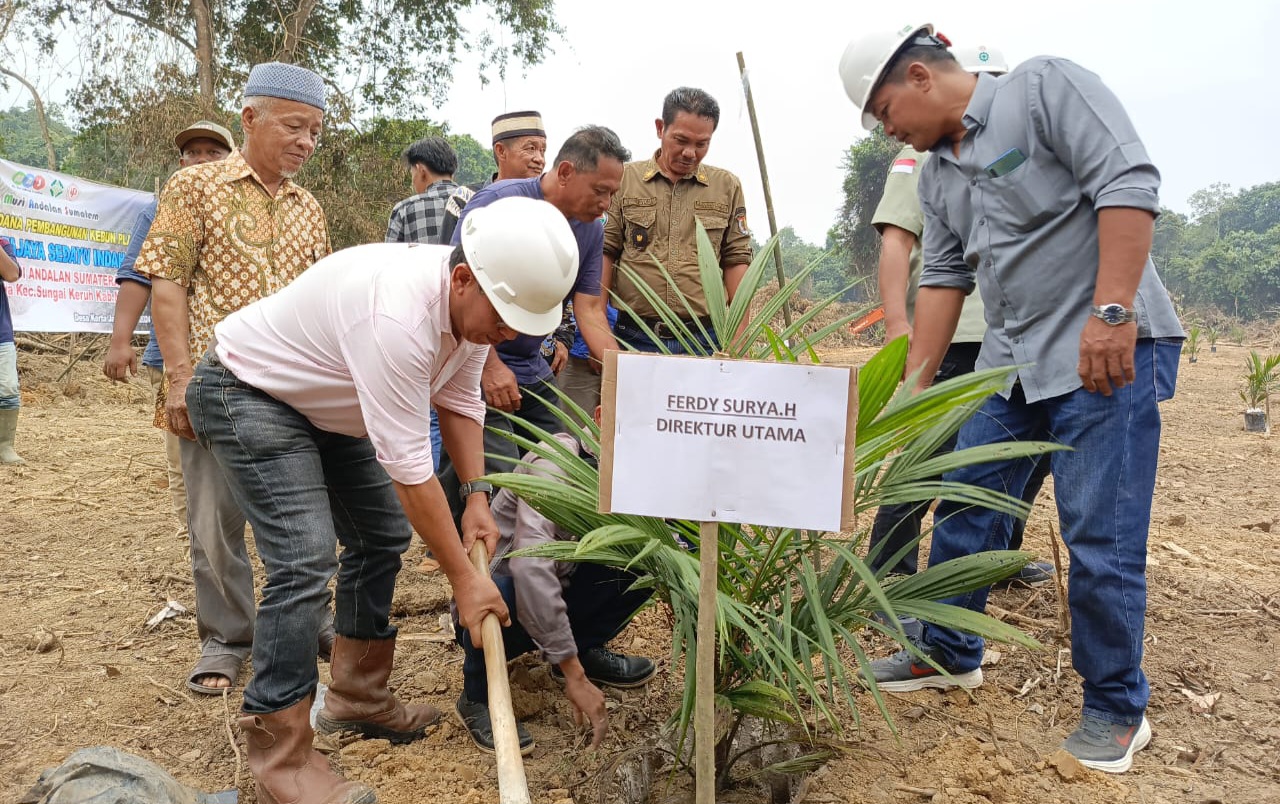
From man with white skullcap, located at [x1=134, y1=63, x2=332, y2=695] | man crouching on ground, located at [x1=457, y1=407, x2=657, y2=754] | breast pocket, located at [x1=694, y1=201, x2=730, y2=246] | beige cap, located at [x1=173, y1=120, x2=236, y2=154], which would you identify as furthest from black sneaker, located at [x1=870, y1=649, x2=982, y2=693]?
beige cap, located at [x1=173, y1=120, x2=236, y2=154]

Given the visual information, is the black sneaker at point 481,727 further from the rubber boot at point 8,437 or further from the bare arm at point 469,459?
the rubber boot at point 8,437

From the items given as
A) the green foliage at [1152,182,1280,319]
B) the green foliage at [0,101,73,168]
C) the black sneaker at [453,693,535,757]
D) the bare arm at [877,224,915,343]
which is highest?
the green foliage at [0,101,73,168]

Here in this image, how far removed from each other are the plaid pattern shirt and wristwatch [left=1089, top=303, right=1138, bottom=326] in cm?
280

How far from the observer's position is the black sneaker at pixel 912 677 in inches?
106

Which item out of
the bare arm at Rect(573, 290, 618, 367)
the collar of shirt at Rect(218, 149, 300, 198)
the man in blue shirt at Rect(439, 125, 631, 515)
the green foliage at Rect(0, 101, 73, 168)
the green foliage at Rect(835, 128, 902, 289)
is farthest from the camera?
the green foliage at Rect(835, 128, 902, 289)

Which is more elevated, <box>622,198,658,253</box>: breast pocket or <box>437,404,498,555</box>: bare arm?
<box>622,198,658,253</box>: breast pocket

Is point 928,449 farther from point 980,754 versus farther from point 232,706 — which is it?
point 232,706

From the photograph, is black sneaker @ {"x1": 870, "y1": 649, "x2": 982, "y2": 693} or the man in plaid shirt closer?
black sneaker @ {"x1": 870, "y1": 649, "x2": 982, "y2": 693}

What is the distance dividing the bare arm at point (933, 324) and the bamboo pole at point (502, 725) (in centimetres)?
146

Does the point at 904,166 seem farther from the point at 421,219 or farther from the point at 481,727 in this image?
the point at 481,727

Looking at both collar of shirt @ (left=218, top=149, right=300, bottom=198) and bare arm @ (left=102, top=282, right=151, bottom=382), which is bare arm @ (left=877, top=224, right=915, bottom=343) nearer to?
collar of shirt @ (left=218, top=149, right=300, bottom=198)

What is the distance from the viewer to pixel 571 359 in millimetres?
3977

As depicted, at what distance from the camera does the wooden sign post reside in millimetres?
1584

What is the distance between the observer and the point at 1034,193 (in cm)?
225
